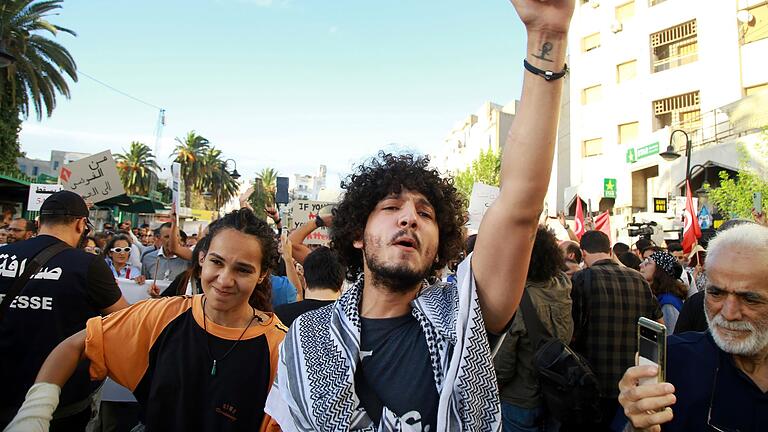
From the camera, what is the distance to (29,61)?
73.8ft

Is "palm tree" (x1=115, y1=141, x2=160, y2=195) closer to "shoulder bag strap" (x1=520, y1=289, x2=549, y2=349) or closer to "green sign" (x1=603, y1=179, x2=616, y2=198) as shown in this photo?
"green sign" (x1=603, y1=179, x2=616, y2=198)

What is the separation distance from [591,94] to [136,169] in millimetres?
38072

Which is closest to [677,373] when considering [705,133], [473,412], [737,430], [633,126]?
[737,430]

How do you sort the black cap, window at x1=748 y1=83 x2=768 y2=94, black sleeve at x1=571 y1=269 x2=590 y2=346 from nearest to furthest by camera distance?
1. the black cap
2. black sleeve at x1=571 y1=269 x2=590 y2=346
3. window at x1=748 y1=83 x2=768 y2=94

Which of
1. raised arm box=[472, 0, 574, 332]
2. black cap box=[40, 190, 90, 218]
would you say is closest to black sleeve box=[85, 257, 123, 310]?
black cap box=[40, 190, 90, 218]

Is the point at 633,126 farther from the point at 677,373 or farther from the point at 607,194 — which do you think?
the point at 677,373

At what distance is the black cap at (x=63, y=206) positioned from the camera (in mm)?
3545

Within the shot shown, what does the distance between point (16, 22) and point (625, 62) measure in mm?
31153

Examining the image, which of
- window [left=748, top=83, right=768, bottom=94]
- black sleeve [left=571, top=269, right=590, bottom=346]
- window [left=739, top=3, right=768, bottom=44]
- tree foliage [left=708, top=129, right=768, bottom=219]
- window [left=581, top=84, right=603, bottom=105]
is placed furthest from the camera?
window [left=581, top=84, right=603, bottom=105]

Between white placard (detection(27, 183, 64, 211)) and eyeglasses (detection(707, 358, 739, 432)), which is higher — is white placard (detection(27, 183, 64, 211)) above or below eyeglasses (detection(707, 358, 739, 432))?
above

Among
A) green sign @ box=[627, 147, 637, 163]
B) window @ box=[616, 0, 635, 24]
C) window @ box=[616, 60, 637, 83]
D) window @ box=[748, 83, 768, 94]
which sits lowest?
green sign @ box=[627, 147, 637, 163]

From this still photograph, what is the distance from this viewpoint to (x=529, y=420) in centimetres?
362

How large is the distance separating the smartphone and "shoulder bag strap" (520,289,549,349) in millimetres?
1808

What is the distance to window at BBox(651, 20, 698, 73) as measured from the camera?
25609 millimetres
